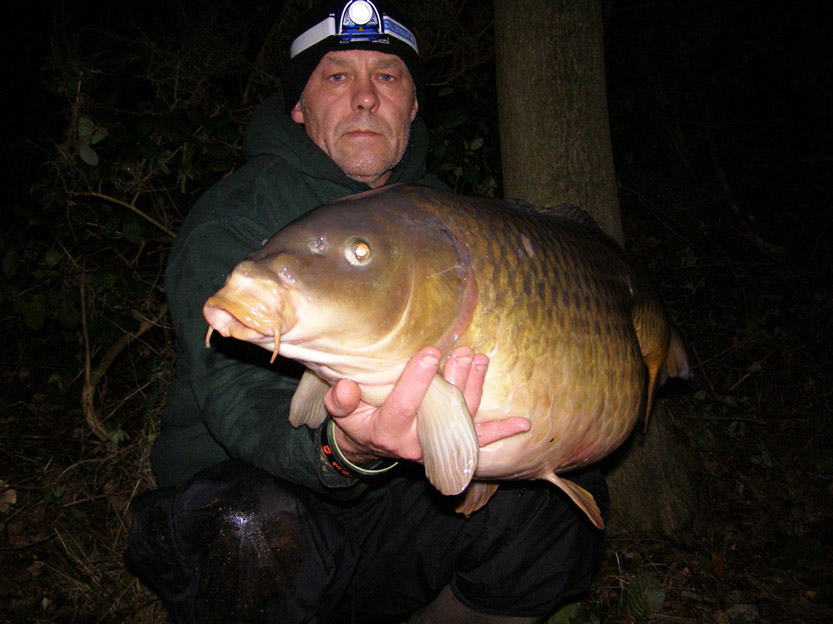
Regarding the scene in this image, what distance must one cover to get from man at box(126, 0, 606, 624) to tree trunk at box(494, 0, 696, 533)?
415mm

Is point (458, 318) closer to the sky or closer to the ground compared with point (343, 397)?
closer to the sky

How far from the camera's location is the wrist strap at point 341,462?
1.32 meters

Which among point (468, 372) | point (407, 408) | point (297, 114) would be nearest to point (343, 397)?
point (407, 408)

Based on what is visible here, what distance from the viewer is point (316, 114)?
1.98 metres

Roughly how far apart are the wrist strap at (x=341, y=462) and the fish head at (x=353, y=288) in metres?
0.34

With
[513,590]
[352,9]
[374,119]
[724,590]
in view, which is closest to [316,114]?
[374,119]

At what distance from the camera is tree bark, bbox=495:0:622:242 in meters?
2.21

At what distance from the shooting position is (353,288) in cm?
98

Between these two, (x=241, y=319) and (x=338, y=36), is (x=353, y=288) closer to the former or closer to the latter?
(x=241, y=319)

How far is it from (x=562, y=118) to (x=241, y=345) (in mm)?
1512

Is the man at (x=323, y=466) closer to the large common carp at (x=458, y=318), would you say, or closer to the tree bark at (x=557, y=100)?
the large common carp at (x=458, y=318)

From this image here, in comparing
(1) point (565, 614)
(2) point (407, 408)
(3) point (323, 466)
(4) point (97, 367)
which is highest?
(2) point (407, 408)

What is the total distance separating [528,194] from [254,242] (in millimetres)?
1171

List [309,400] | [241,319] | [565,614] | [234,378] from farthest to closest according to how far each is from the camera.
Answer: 1. [565,614]
2. [234,378]
3. [309,400]
4. [241,319]
